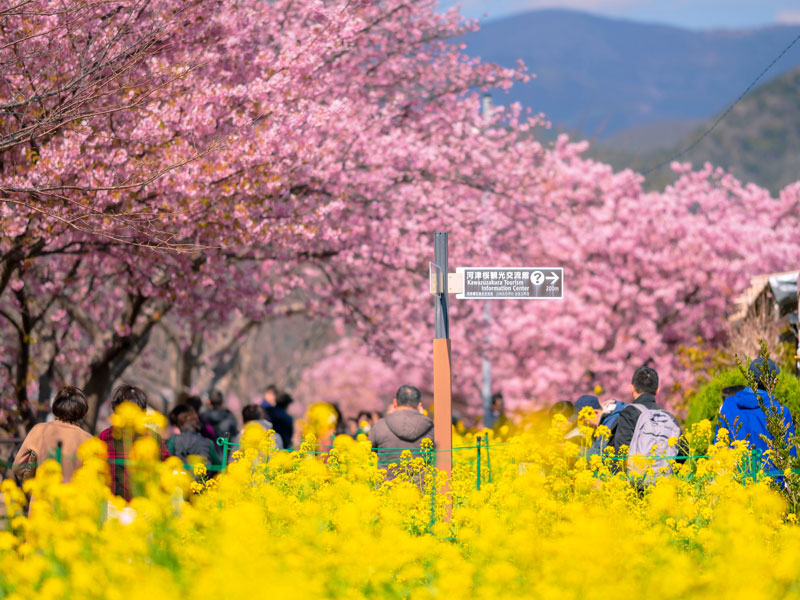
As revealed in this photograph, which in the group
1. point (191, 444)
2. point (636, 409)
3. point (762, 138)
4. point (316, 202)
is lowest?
point (191, 444)

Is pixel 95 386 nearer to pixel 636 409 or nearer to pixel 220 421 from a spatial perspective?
pixel 220 421

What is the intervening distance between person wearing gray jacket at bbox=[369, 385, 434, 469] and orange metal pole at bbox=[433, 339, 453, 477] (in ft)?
1.10

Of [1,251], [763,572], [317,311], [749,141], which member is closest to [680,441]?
[763,572]

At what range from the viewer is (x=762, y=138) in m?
108

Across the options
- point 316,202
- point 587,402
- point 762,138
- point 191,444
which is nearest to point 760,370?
point 587,402

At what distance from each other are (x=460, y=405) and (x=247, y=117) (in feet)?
51.5

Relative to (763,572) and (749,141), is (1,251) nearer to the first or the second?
(763,572)

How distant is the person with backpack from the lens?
805 cm

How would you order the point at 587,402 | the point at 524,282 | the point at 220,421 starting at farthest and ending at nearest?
1. the point at 220,421
2. the point at 587,402
3. the point at 524,282

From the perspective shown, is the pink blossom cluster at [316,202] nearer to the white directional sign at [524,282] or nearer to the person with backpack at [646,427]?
the white directional sign at [524,282]

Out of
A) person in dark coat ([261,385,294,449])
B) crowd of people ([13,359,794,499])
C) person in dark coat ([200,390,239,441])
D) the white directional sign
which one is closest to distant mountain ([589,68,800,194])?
person in dark coat ([261,385,294,449])

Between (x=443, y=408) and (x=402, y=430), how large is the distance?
0.54m

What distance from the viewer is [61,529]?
5609 millimetres

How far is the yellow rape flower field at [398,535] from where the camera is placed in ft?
14.8
